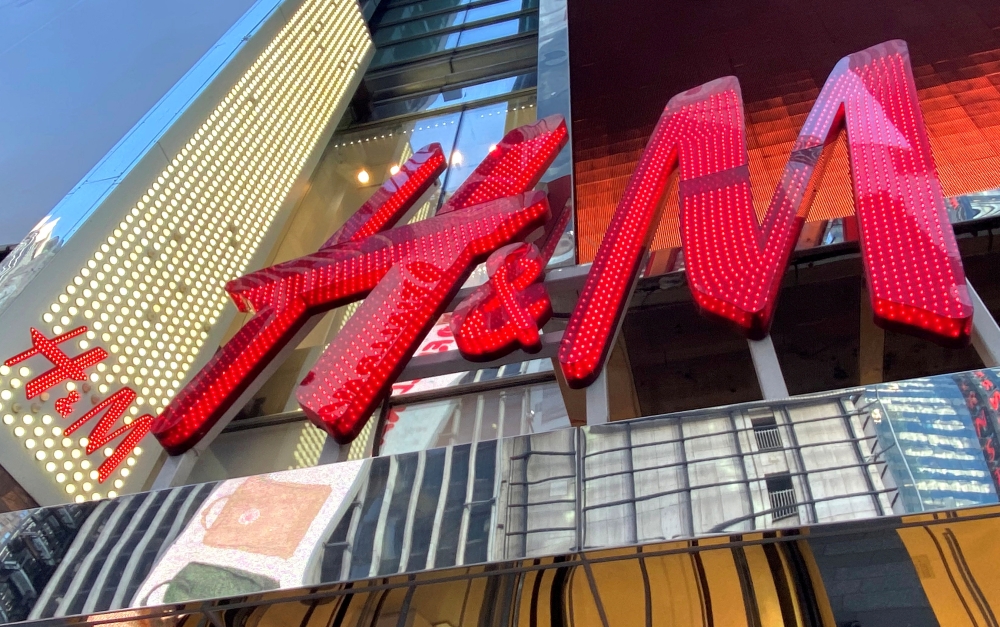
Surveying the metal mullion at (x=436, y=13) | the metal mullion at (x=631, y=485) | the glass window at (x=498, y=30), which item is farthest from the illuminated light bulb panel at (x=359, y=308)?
the metal mullion at (x=436, y=13)

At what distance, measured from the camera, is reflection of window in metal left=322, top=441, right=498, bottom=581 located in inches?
96.0

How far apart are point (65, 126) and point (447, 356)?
421cm

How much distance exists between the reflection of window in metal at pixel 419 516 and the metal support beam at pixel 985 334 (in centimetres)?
179

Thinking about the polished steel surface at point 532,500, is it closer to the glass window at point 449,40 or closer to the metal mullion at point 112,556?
the metal mullion at point 112,556

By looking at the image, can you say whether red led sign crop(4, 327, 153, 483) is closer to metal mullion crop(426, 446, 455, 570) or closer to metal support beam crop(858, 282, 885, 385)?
metal mullion crop(426, 446, 455, 570)

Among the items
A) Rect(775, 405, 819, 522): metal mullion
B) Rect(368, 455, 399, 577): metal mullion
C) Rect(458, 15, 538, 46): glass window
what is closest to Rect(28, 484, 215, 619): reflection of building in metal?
Rect(368, 455, 399, 577): metal mullion

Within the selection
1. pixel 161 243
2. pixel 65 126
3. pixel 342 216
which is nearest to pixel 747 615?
pixel 161 243

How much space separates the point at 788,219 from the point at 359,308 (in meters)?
1.92

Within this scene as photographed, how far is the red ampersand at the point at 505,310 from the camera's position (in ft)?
10.5

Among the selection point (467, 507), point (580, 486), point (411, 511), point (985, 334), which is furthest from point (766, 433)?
point (411, 511)

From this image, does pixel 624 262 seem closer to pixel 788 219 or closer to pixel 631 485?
pixel 788 219

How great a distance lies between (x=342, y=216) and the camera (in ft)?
20.4

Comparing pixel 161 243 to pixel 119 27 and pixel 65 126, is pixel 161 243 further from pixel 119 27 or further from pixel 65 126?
pixel 119 27

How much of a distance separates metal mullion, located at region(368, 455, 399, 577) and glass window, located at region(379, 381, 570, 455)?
1.25 m
